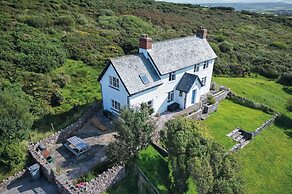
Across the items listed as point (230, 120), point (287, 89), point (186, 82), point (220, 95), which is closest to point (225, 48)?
point (287, 89)

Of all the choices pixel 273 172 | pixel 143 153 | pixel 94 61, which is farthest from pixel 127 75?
pixel 94 61

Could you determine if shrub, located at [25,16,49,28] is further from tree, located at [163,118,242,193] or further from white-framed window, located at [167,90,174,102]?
tree, located at [163,118,242,193]

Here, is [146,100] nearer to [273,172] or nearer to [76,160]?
[76,160]

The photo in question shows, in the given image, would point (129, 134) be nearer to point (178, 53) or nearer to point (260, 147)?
point (178, 53)

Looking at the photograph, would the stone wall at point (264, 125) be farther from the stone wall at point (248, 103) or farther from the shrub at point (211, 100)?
the shrub at point (211, 100)

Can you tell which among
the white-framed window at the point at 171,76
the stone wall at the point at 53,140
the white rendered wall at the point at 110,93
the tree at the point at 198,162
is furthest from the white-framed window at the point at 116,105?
the tree at the point at 198,162

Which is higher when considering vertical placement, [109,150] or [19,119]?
[19,119]
